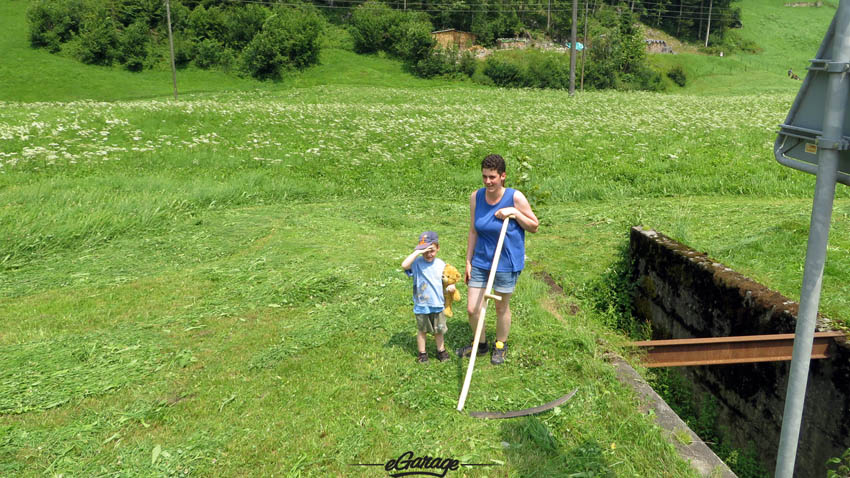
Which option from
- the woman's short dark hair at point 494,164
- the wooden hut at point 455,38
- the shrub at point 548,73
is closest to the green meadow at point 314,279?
the woman's short dark hair at point 494,164

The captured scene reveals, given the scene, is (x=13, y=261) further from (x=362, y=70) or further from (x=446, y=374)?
(x=362, y=70)

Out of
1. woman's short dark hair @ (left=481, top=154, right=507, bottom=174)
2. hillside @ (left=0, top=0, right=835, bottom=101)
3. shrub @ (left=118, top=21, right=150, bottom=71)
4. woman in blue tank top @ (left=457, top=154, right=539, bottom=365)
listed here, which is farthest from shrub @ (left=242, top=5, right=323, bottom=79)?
Answer: woman's short dark hair @ (left=481, top=154, right=507, bottom=174)

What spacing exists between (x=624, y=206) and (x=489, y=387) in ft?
32.9

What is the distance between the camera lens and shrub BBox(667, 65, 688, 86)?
67000 millimetres

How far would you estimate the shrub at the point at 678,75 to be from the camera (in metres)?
67.0

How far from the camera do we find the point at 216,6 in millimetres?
72875

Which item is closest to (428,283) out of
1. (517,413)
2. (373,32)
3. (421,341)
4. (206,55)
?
(421,341)

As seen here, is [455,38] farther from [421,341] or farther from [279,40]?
[421,341]

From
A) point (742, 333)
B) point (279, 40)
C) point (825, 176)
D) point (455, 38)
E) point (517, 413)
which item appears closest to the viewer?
point (825, 176)

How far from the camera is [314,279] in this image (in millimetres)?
8180

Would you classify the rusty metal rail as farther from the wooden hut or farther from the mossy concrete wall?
the wooden hut

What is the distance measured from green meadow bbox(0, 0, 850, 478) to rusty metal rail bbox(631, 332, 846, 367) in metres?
0.68


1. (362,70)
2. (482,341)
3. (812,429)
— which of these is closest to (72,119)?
(482,341)

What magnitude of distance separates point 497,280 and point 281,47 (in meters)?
61.3
